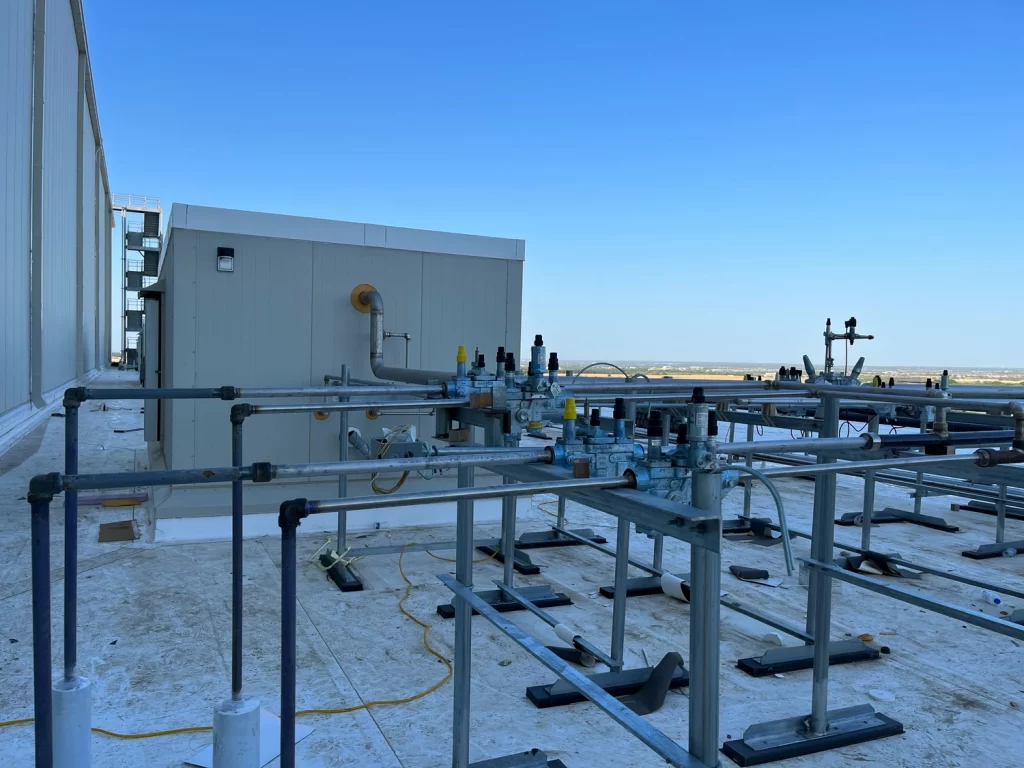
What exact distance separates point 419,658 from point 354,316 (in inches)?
134

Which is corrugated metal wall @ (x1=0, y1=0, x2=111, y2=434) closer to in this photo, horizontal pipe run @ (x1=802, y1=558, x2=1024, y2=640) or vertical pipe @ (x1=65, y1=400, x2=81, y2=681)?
vertical pipe @ (x1=65, y1=400, x2=81, y2=681)

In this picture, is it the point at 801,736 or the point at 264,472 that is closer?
the point at 264,472

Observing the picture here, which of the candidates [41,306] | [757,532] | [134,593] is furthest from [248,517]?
[41,306]

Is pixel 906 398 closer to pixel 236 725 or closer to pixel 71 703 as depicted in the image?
pixel 236 725

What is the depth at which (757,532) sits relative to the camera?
6297 millimetres

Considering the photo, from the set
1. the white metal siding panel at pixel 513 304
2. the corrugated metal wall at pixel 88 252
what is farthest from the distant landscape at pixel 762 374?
the corrugated metal wall at pixel 88 252

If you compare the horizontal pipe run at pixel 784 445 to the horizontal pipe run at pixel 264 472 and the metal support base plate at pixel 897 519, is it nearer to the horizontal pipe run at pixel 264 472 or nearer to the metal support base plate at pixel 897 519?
the horizontal pipe run at pixel 264 472

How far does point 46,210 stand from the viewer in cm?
1194

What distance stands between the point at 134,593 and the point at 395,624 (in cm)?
165

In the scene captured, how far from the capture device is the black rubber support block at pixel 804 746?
2912 millimetres

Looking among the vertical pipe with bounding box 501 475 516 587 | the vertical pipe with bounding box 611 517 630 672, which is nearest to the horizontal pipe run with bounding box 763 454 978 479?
the vertical pipe with bounding box 611 517 630 672

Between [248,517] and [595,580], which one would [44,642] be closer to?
[595,580]

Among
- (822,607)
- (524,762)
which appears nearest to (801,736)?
(822,607)

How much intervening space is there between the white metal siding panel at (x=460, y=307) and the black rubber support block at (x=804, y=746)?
4.40 meters
